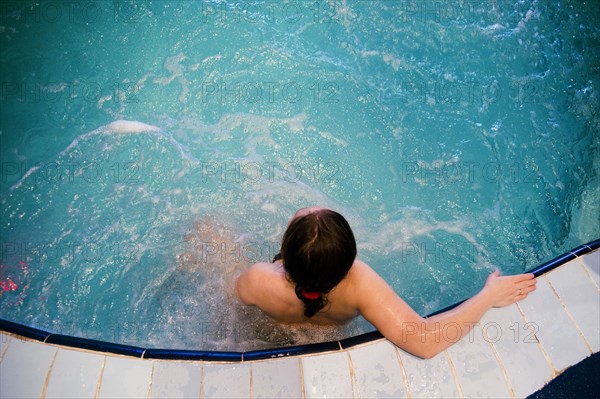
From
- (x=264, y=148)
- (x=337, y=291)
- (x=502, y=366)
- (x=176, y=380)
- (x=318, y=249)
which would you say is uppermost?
(x=318, y=249)

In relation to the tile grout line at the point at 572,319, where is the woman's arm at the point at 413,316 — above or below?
above

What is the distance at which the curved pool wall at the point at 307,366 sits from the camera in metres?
1.96

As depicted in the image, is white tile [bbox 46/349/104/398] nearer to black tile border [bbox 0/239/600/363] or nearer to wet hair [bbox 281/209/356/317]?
black tile border [bbox 0/239/600/363]

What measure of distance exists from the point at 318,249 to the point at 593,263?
1616 millimetres

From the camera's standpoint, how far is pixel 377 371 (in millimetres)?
2023

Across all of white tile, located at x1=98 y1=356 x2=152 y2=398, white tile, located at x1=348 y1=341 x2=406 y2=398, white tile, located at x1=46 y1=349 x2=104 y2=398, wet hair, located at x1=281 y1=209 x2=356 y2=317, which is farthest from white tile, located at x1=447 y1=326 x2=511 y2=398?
white tile, located at x1=46 y1=349 x2=104 y2=398

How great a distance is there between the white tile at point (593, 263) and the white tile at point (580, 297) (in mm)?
34

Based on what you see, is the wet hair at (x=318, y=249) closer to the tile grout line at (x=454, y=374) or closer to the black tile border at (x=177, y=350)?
the black tile border at (x=177, y=350)

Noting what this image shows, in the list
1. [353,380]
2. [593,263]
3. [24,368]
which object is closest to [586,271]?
[593,263]

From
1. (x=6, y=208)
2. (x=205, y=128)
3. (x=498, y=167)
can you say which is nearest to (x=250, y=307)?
(x=205, y=128)

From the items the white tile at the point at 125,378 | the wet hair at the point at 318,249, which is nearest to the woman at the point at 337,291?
the wet hair at the point at 318,249

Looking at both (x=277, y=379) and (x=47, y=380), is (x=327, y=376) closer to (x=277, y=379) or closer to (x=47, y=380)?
(x=277, y=379)

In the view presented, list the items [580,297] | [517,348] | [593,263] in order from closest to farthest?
1. [517,348]
2. [580,297]
3. [593,263]

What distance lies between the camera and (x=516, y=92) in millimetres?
3221
